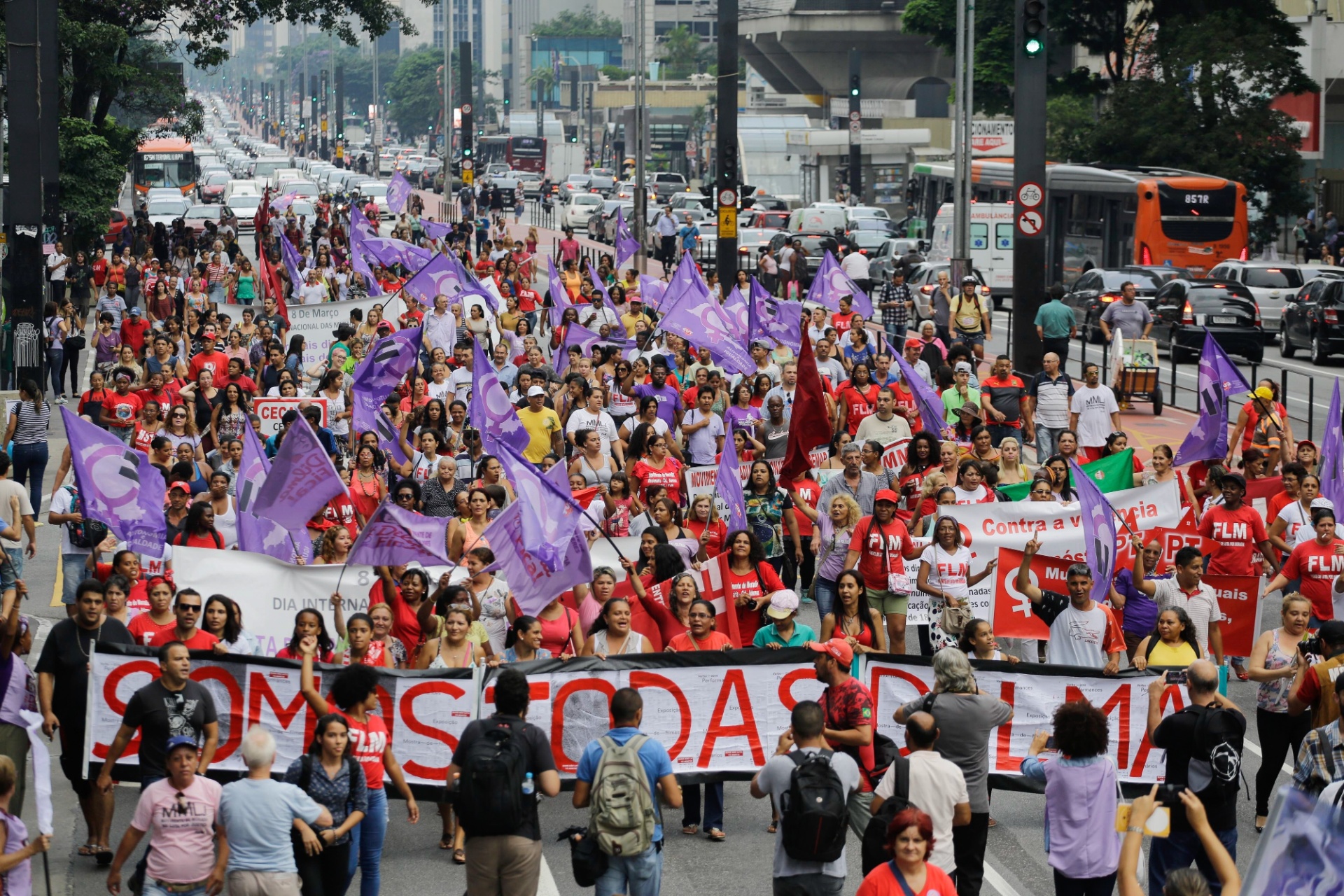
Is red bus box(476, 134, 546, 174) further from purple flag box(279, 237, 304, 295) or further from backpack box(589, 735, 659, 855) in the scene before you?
backpack box(589, 735, 659, 855)

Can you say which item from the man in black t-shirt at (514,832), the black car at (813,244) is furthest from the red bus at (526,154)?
the man in black t-shirt at (514,832)

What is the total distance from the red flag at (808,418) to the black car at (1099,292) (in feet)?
60.5

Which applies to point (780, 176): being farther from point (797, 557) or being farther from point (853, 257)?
point (797, 557)

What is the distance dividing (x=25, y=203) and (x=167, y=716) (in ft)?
53.3

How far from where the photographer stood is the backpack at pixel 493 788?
7.75 m

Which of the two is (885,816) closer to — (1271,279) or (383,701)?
(383,701)

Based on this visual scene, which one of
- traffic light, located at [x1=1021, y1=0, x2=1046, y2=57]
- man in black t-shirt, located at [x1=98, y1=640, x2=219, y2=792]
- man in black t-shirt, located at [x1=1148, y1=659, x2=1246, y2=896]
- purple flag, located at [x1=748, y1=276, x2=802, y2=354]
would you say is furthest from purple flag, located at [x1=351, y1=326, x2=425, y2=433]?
man in black t-shirt, located at [x1=1148, y1=659, x2=1246, y2=896]

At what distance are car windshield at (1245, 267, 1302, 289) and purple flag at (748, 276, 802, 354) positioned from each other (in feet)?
50.7

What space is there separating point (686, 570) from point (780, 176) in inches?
3207

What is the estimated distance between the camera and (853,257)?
37.5 m

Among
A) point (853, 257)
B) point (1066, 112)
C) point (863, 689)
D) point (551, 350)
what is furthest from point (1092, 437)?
point (1066, 112)

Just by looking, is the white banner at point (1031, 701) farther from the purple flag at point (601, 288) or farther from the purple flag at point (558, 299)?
the purple flag at point (601, 288)

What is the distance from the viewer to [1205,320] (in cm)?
3094

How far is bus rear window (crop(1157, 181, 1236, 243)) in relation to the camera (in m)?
38.5
